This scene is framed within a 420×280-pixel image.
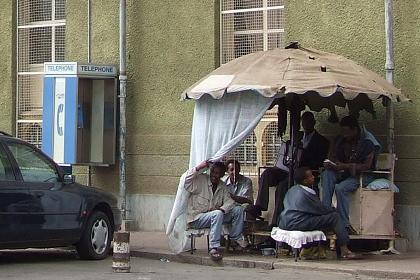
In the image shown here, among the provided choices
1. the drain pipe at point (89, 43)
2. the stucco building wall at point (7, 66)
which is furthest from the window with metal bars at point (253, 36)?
the stucco building wall at point (7, 66)

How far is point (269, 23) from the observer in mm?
14812

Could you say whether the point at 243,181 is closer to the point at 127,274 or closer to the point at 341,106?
the point at 341,106

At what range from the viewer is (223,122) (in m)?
12.1

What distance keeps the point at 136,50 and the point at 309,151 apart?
445 centimetres

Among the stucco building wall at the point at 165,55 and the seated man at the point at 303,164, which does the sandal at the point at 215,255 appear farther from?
the stucco building wall at the point at 165,55

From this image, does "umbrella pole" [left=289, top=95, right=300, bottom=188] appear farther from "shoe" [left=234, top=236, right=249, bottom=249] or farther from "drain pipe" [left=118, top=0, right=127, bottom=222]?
"drain pipe" [left=118, top=0, right=127, bottom=222]

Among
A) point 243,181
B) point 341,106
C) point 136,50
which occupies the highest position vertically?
point 136,50

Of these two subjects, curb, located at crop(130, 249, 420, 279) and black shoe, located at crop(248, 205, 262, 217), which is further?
black shoe, located at crop(248, 205, 262, 217)

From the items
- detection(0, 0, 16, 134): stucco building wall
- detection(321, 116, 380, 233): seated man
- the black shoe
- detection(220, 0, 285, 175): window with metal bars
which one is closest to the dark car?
the black shoe

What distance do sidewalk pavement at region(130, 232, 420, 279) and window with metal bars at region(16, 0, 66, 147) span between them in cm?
474

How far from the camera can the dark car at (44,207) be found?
35.2ft

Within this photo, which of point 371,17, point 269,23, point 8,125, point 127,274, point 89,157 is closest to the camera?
point 127,274

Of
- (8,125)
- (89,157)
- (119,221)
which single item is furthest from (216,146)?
(8,125)

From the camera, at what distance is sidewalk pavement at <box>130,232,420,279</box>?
35.2 ft
